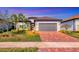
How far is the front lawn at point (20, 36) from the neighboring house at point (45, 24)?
0.36ft

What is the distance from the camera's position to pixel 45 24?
7.68 ft

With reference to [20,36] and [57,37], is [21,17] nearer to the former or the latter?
[20,36]

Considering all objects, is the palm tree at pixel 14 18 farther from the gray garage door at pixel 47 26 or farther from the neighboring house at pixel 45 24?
the gray garage door at pixel 47 26

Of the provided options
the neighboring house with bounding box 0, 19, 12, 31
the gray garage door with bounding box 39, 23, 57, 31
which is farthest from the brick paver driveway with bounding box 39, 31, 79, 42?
the neighboring house with bounding box 0, 19, 12, 31

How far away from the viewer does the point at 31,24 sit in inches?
90.0

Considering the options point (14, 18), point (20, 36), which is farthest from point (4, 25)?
point (20, 36)

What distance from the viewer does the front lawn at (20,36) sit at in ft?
7.39

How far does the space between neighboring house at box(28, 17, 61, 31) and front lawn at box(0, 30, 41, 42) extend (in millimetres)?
110

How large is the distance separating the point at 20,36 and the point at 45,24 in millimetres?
408

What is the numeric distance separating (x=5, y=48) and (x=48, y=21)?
28.6 inches

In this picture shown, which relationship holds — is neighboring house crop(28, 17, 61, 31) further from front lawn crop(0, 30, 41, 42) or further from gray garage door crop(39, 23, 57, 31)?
front lawn crop(0, 30, 41, 42)

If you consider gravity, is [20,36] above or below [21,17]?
below
